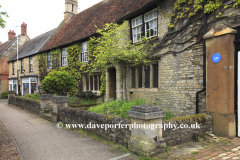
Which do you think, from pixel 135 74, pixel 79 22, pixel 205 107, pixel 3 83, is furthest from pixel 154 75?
pixel 3 83

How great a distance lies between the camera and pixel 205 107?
7.04m

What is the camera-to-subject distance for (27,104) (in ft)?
43.9

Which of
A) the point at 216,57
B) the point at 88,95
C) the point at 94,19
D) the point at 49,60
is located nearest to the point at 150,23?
the point at 216,57

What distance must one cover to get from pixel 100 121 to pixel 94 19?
479 inches

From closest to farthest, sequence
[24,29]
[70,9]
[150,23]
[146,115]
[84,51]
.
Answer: [146,115], [150,23], [84,51], [70,9], [24,29]

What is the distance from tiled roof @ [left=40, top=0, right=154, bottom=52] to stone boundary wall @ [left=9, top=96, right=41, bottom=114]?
6136 mm

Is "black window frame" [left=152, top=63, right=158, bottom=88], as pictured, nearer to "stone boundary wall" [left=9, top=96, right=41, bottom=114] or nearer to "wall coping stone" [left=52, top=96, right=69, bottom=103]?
"wall coping stone" [left=52, top=96, right=69, bottom=103]

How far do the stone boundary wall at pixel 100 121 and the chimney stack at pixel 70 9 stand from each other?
52.8ft

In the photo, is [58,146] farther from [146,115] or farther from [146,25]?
[146,25]

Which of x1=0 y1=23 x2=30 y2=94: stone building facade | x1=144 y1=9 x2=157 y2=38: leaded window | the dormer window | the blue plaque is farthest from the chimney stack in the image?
the blue plaque

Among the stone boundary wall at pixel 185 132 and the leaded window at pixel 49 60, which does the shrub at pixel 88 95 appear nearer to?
the leaded window at pixel 49 60

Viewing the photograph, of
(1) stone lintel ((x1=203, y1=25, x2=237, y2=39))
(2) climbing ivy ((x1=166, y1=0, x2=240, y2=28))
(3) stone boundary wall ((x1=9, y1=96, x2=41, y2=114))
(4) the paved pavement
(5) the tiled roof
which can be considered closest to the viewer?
(4) the paved pavement

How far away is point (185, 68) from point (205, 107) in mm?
1823

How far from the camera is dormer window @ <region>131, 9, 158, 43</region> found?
9617 mm
